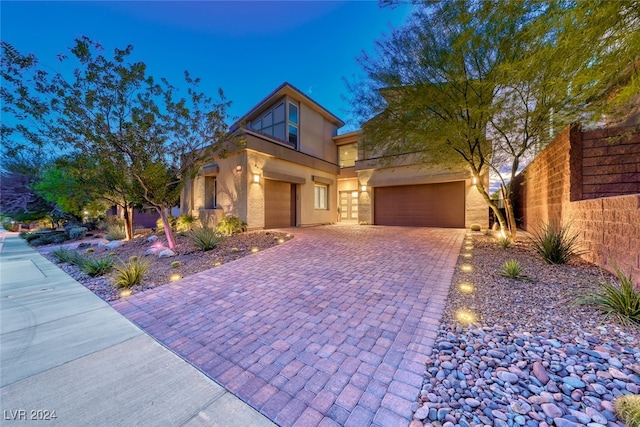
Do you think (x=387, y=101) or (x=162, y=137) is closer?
(x=387, y=101)

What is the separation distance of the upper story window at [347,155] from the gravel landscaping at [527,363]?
550 inches

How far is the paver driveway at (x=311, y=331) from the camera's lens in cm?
170

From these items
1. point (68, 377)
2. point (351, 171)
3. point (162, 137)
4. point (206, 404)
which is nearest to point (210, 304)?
point (68, 377)

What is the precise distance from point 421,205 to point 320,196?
19.3ft

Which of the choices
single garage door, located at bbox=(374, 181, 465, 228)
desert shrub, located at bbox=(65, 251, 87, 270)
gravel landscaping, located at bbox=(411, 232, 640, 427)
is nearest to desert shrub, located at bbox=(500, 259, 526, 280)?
gravel landscaping, located at bbox=(411, 232, 640, 427)

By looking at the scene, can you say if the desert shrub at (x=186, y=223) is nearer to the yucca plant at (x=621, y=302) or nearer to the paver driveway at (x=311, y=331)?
the paver driveway at (x=311, y=331)

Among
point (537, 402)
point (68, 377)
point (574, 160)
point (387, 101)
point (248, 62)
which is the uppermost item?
point (248, 62)

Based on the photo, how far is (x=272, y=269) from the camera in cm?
489

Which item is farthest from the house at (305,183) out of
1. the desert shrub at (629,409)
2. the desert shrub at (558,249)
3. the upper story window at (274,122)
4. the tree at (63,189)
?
the desert shrub at (629,409)

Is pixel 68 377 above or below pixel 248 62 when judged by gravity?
below

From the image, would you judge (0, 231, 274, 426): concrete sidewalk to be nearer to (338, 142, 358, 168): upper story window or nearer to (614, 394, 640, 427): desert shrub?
(614, 394, 640, 427): desert shrub

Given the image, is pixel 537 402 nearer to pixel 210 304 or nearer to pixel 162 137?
pixel 210 304

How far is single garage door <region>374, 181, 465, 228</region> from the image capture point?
11.6 meters

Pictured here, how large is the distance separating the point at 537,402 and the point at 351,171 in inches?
569
